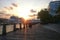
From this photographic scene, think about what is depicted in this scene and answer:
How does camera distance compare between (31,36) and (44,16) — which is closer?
(31,36)

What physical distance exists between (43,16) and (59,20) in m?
18.9

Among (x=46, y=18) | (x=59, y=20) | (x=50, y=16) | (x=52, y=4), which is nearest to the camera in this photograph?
(x=59, y=20)

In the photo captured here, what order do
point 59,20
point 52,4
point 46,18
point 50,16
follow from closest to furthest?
point 59,20 → point 46,18 → point 50,16 → point 52,4

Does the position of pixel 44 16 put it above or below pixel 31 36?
above

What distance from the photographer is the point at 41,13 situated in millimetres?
126688

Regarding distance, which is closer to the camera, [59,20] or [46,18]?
[59,20]

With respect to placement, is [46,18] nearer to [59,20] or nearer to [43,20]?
[43,20]

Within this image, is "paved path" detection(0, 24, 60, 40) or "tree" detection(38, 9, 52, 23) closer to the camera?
"paved path" detection(0, 24, 60, 40)

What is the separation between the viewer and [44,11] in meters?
130

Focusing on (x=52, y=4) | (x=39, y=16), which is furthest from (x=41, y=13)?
(x=52, y=4)

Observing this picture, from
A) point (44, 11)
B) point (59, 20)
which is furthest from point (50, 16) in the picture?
point (59, 20)

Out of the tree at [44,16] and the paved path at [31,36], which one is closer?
the paved path at [31,36]

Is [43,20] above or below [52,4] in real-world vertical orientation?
below

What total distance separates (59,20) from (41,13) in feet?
72.9
